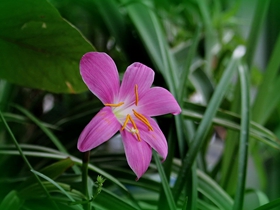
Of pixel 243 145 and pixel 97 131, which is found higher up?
pixel 243 145

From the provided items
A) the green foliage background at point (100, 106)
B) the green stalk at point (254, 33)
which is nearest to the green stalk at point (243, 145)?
the green foliage background at point (100, 106)

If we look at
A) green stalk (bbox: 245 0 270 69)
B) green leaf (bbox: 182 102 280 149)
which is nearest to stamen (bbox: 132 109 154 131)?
green leaf (bbox: 182 102 280 149)

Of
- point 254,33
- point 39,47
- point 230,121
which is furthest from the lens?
point 254,33

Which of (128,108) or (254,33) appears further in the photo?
(254,33)

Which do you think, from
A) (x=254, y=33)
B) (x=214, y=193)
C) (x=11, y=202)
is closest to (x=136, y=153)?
(x=11, y=202)

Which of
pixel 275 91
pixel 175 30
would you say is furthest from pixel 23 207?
pixel 175 30

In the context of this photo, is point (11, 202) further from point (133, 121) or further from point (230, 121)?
point (230, 121)

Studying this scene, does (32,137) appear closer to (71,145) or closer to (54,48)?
(71,145)
